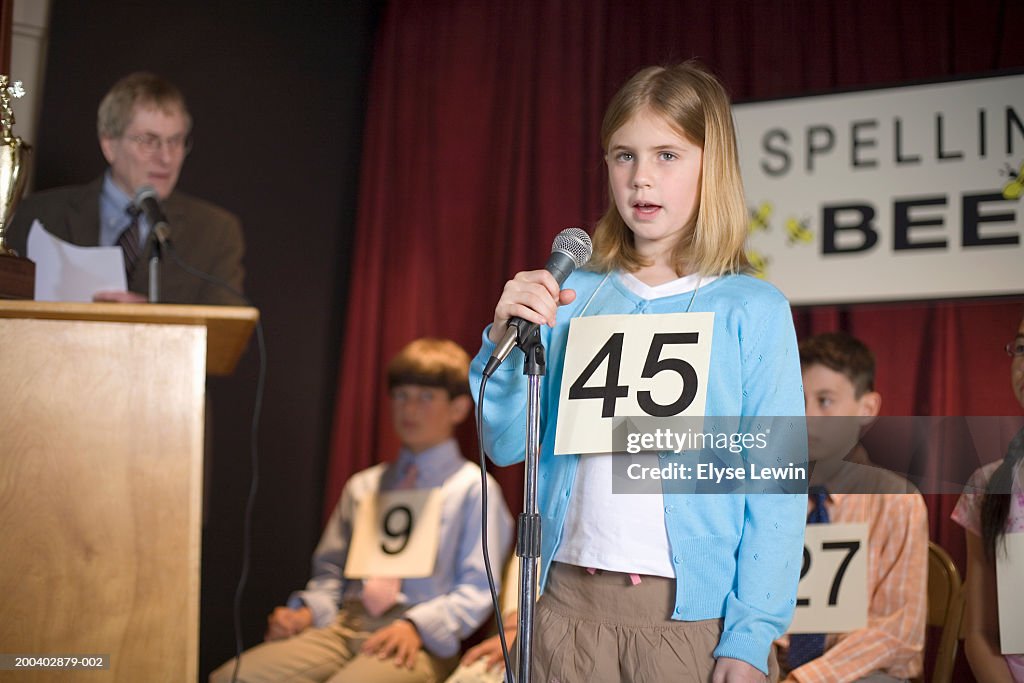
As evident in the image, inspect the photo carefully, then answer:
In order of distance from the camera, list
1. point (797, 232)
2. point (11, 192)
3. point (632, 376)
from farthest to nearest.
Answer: point (797, 232)
point (11, 192)
point (632, 376)

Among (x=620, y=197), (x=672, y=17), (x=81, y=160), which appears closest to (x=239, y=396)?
(x=81, y=160)

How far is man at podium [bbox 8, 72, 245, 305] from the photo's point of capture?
3773 mm

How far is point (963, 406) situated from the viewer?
3.16 meters

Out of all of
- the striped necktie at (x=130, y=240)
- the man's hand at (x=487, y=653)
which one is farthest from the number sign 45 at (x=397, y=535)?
the striped necktie at (x=130, y=240)

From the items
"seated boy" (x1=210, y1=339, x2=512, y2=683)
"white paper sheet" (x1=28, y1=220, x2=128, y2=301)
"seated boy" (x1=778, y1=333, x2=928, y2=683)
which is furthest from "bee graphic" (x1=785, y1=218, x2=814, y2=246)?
"white paper sheet" (x1=28, y1=220, x2=128, y2=301)

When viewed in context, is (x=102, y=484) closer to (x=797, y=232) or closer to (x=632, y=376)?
(x=632, y=376)

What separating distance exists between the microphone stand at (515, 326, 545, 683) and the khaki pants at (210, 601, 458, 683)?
5.63ft

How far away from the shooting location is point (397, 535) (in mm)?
3289

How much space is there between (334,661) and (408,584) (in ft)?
1.05

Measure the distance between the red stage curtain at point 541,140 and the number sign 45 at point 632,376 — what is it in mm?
1889

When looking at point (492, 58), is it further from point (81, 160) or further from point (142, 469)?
point (142, 469)

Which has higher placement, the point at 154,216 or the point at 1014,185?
the point at 1014,185

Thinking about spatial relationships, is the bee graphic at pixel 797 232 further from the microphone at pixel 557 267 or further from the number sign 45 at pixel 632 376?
the microphone at pixel 557 267

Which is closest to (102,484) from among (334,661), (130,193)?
(334,661)
